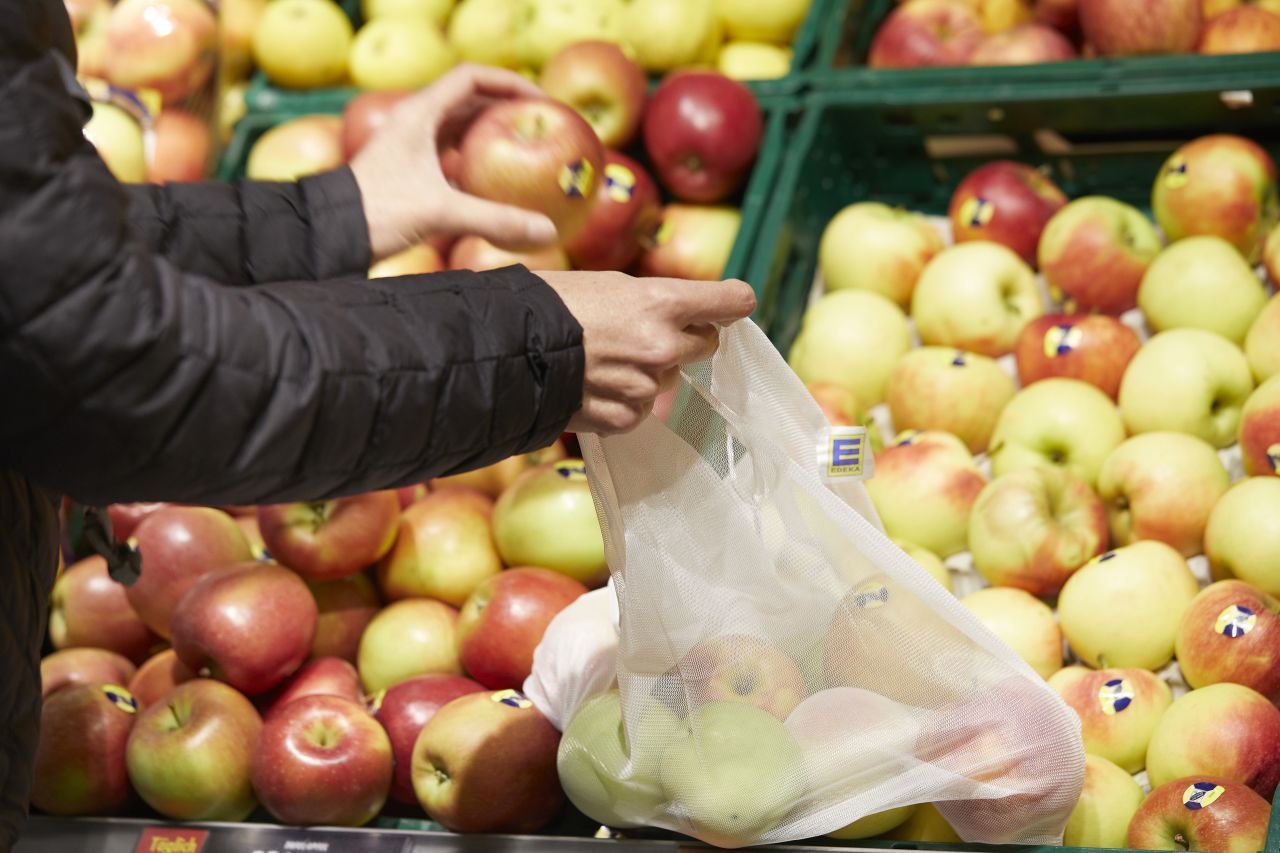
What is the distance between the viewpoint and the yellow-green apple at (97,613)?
205 centimetres

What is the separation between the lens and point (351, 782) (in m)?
1.64

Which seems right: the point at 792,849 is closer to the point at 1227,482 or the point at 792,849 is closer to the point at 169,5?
the point at 1227,482

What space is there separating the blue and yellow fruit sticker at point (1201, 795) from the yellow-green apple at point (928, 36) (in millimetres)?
1659

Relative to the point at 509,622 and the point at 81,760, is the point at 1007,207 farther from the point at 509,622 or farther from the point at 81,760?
the point at 81,760

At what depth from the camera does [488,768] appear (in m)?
1.58

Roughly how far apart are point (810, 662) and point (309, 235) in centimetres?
74

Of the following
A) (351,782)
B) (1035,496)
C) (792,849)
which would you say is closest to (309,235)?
(351,782)

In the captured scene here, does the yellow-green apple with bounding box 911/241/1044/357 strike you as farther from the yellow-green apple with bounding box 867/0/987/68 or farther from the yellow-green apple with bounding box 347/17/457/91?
the yellow-green apple with bounding box 347/17/457/91

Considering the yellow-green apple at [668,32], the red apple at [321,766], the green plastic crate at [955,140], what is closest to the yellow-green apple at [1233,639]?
the green plastic crate at [955,140]

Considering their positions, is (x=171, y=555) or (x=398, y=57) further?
(x=398, y=57)

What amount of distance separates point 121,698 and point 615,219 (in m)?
1.16

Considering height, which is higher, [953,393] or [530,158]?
[530,158]

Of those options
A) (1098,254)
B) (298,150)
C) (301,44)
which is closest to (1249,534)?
(1098,254)

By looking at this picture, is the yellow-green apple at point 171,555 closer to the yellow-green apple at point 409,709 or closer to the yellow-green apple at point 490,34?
the yellow-green apple at point 409,709
